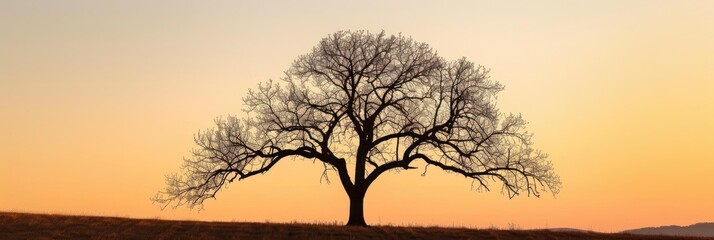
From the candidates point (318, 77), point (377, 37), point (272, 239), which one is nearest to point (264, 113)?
point (318, 77)

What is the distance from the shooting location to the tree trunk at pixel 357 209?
4469 cm

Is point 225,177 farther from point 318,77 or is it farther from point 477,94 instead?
point 477,94

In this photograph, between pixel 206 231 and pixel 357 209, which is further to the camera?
pixel 357 209

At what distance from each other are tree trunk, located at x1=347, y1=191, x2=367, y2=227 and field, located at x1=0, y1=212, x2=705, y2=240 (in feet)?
6.20

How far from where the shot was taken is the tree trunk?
44.7m

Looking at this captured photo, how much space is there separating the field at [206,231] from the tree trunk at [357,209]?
74.4 inches

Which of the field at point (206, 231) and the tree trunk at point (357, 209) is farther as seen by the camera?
the tree trunk at point (357, 209)

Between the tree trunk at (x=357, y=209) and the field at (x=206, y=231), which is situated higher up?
the tree trunk at (x=357, y=209)

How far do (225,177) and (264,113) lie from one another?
137 inches

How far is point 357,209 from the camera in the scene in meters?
44.9

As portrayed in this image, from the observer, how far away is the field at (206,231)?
38.1 meters

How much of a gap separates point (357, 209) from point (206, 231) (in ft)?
26.7

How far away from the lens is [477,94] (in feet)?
150

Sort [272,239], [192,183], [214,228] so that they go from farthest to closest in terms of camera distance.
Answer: [192,183] → [214,228] → [272,239]
